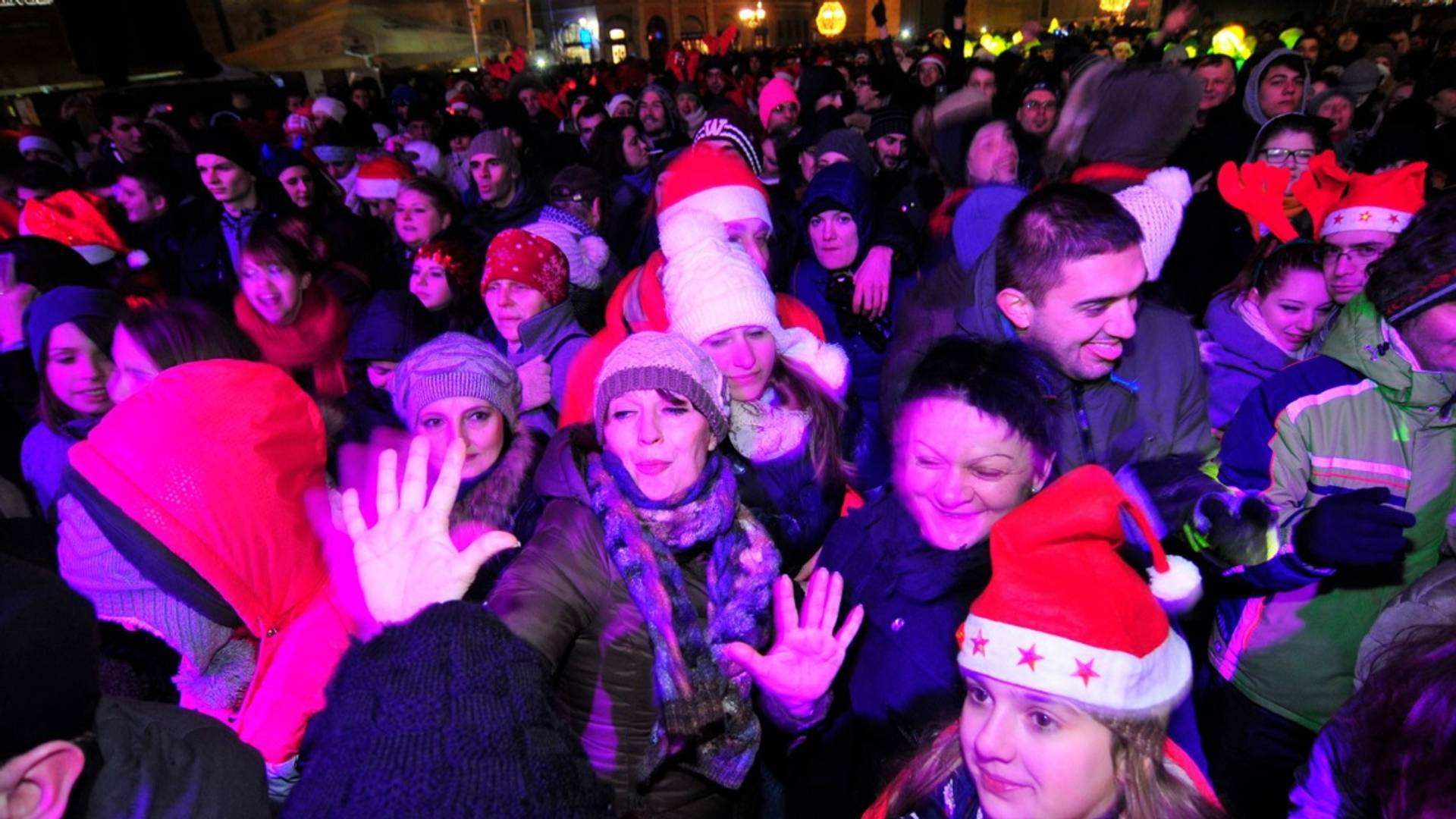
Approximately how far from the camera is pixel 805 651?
5.86 ft

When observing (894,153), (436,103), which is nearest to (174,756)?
(894,153)

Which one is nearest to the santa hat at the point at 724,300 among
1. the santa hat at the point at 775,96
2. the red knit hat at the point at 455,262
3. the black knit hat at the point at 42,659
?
the red knit hat at the point at 455,262

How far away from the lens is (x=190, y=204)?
5492 millimetres

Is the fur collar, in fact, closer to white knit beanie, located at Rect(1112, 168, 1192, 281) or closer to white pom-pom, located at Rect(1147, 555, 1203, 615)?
white pom-pom, located at Rect(1147, 555, 1203, 615)

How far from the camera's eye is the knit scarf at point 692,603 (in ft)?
5.82

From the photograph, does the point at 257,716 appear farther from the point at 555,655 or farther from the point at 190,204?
the point at 190,204

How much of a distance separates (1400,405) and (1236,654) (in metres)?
0.85

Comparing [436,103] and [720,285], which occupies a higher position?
[436,103]

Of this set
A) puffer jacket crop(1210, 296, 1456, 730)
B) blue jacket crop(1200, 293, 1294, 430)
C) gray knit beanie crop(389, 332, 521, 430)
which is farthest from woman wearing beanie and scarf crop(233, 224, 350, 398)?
blue jacket crop(1200, 293, 1294, 430)

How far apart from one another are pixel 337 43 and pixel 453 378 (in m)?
14.6

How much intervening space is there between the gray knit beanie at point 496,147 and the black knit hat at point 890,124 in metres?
2.76

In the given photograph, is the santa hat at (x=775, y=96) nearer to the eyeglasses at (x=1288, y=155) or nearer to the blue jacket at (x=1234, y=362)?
the eyeglasses at (x=1288, y=155)

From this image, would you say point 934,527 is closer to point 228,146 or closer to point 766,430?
point 766,430

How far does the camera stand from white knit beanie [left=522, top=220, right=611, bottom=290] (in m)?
4.25
